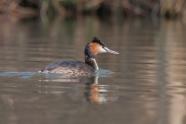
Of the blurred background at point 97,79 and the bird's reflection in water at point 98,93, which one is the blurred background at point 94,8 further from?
the bird's reflection in water at point 98,93

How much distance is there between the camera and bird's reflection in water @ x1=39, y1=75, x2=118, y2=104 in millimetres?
11180

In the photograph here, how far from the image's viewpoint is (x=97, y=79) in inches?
537

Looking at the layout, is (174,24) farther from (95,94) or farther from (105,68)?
(95,94)

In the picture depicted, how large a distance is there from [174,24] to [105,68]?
725 inches

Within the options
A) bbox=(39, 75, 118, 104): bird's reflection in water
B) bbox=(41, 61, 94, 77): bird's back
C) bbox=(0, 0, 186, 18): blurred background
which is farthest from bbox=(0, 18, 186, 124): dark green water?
bbox=(0, 0, 186, 18): blurred background

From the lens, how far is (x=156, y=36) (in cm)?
2562

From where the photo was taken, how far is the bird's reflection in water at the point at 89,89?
1118 centimetres

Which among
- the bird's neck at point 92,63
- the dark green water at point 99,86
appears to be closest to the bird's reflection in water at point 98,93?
the dark green water at point 99,86

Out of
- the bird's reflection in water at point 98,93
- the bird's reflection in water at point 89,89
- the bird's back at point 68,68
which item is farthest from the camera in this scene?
the bird's back at point 68,68

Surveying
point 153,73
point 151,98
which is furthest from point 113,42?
point 151,98

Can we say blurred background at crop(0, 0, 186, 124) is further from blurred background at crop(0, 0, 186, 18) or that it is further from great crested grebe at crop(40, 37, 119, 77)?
blurred background at crop(0, 0, 186, 18)

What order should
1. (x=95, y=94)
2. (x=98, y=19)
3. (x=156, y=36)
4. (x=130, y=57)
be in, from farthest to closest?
(x=98, y=19) → (x=156, y=36) → (x=130, y=57) → (x=95, y=94)

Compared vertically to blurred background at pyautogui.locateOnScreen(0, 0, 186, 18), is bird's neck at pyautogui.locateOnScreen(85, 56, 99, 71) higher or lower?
higher

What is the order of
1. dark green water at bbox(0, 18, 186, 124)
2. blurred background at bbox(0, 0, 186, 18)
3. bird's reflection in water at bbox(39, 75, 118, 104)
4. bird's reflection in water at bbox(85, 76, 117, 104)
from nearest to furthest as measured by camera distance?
dark green water at bbox(0, 18, 186, 124), bird's reflection in water at bbox(85, 76, 117, 104), bird's reflection in water at bbox(39, 75, 118, 104), blurred background at bbox(0, 0, 186, 18)
